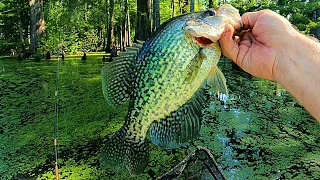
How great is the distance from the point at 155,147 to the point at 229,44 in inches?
118

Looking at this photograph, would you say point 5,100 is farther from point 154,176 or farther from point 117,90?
point 117,90

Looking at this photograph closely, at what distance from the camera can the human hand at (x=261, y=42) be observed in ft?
5.28

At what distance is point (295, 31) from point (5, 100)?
6.64 meters

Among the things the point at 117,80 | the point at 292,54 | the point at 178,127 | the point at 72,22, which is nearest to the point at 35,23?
the point at 72,22

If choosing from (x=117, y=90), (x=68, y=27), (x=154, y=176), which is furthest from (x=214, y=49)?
(x=68, y=27)

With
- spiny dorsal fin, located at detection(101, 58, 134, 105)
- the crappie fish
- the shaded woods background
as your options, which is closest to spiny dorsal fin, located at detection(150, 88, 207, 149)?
the crappie fish

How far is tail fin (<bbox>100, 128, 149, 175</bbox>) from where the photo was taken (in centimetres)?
180

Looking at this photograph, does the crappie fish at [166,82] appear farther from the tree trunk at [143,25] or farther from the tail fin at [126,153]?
the tree trunk at [143,25]

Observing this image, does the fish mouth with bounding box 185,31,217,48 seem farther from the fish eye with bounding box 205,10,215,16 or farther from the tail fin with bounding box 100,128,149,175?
the tail fin with bounding box 100,128,149,175

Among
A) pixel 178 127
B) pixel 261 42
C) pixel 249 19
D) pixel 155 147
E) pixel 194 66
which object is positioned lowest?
pixel 155 147

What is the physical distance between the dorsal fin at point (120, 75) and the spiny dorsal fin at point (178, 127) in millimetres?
260

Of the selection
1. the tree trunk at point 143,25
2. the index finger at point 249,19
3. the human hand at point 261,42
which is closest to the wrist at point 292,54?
the human hand at point 261,42

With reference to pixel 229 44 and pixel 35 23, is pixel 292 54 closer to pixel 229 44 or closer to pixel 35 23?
pixel 229 44

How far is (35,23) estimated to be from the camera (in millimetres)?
17344
